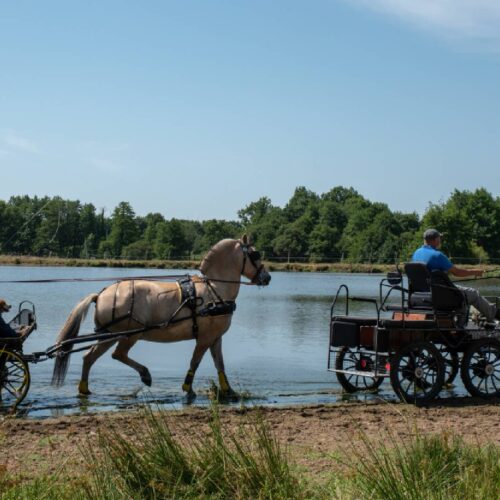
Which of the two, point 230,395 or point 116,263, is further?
point 116,263

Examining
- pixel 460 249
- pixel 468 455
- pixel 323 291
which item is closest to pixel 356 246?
pixel 460 249

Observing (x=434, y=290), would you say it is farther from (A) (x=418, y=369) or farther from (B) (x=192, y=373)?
(B) (x=192, y=373)

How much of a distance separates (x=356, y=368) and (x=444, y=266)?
6.22 ft

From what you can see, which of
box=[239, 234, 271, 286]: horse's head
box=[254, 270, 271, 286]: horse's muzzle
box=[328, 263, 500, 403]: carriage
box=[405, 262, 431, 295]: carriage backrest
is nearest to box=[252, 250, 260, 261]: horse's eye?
box=[239, 234, 271, 286]: horse's head

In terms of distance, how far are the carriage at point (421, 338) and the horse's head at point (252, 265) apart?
142 cm

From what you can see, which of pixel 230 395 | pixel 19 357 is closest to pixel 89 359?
pixel 19 357

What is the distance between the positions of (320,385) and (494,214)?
8971 centimetres

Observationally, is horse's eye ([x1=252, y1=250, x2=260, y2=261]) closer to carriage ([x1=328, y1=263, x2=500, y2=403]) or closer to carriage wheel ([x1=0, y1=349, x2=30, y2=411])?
carriage ([x1=328, y1=263, x2=500, y2=403])

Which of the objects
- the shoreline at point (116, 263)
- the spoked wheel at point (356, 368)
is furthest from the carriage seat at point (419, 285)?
the shoreline at point (116, 263)

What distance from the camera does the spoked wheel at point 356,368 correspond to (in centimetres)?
1200

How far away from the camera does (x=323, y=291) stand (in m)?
48.6

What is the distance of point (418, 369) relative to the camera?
36.9 feet

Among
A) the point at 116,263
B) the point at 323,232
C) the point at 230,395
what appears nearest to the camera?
the point at 230,395

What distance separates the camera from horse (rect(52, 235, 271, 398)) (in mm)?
12117
